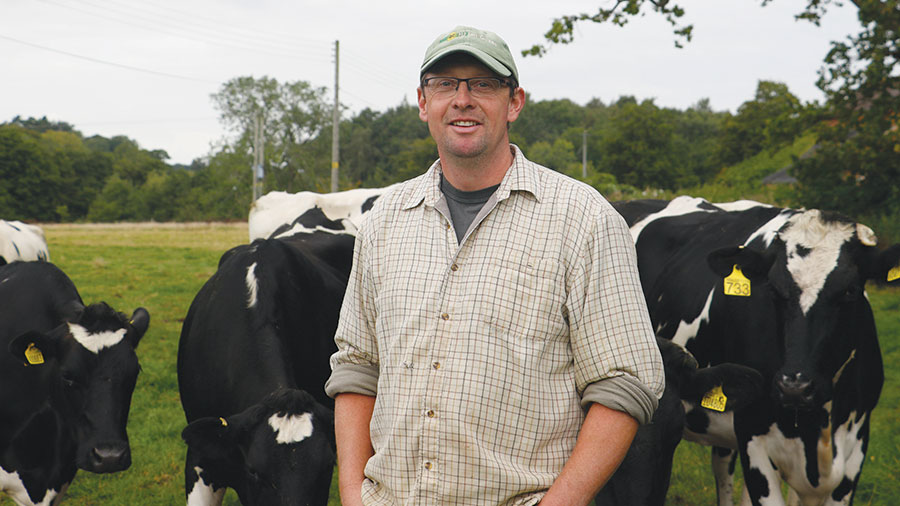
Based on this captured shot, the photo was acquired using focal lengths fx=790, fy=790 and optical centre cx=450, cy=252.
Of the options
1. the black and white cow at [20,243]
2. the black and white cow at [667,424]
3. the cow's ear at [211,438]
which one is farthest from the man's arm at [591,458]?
the black and white cow at [20,243]

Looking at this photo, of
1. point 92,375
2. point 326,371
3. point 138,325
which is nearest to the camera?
point 92,375

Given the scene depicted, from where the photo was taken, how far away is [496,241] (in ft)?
6.86

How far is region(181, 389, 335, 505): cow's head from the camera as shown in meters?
3.58

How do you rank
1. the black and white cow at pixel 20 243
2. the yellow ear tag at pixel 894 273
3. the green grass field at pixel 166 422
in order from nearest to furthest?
the yellow ear tag at pixel 894 273
the green grass field at pixel 166 422
the black and white cow at pixel 20 243

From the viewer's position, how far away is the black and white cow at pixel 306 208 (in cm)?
995

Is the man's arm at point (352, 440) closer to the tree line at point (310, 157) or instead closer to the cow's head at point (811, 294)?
the cow's head at point (811, 294)

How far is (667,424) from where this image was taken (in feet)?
11.3

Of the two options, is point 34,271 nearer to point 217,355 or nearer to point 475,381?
point 217,355

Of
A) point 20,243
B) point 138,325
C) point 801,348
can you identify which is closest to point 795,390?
point 801,348

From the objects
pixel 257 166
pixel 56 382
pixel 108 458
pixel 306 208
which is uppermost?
pixel 257 166

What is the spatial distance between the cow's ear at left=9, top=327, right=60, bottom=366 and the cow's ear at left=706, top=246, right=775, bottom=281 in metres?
3.99

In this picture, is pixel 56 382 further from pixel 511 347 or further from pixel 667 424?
pixel 511 347

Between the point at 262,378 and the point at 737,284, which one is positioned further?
the point at 737,284

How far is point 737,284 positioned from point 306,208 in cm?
657
